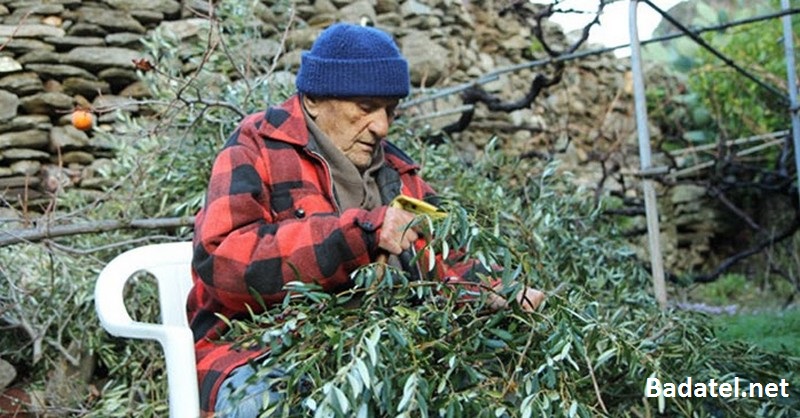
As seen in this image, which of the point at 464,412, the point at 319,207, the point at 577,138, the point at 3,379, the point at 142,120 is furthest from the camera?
the point at 577,138

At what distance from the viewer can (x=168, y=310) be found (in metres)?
2.58

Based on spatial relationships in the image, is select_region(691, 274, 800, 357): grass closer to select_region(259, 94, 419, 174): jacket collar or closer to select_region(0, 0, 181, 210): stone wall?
select_region(259, 94, 419, 174): jacket collar

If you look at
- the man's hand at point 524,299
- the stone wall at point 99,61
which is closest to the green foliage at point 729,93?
the stone wall at point 99,61

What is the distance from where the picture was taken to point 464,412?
187cm

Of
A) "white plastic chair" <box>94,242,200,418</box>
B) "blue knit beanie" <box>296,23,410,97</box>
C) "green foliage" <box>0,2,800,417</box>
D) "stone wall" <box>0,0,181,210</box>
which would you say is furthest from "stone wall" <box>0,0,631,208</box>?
"blue knit beanie" <box>296,23,410,97</box>

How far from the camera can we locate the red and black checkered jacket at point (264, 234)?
2.07 m

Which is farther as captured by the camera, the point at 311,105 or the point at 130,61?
the point at 130,61

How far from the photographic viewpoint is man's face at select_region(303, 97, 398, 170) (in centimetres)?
240

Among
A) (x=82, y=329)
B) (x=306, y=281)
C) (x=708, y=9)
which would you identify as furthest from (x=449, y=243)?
(x=708, y=9)

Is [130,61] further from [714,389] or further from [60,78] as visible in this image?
[714,389]

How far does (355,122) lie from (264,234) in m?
0.42

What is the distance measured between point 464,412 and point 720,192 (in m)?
4.62

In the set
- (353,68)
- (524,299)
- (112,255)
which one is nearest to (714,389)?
(524,299)

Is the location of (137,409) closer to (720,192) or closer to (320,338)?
(320,338)
